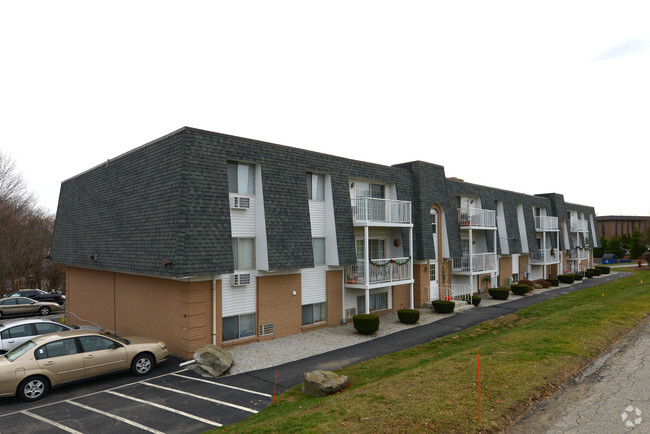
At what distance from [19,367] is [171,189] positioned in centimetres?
692

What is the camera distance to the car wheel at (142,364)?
478 inches

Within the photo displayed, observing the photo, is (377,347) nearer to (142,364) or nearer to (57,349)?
(142,364)

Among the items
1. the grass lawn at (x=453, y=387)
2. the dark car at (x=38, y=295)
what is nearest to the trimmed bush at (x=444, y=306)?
the grass lawn at (x=453, y=387)

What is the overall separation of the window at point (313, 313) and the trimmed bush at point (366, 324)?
2052mm

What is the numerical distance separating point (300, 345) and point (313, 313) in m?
2.86

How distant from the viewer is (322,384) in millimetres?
9828

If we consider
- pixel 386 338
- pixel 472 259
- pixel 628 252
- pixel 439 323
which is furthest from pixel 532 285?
pixel 628 252

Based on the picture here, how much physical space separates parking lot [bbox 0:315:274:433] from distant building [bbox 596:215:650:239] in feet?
318

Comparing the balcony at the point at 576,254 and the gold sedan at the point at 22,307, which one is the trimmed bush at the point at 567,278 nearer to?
the balcony at the point at 576,254

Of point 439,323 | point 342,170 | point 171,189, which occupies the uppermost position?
point 342,170

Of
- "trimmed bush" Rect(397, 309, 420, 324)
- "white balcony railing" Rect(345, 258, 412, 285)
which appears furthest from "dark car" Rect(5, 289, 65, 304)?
"trimmed bush" Rect(397, 309, 420, 324)

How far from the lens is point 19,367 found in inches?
398

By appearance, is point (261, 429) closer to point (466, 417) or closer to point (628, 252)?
point (466, 417)

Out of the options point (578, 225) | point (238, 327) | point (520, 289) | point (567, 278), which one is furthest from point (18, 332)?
point (578, 225)
